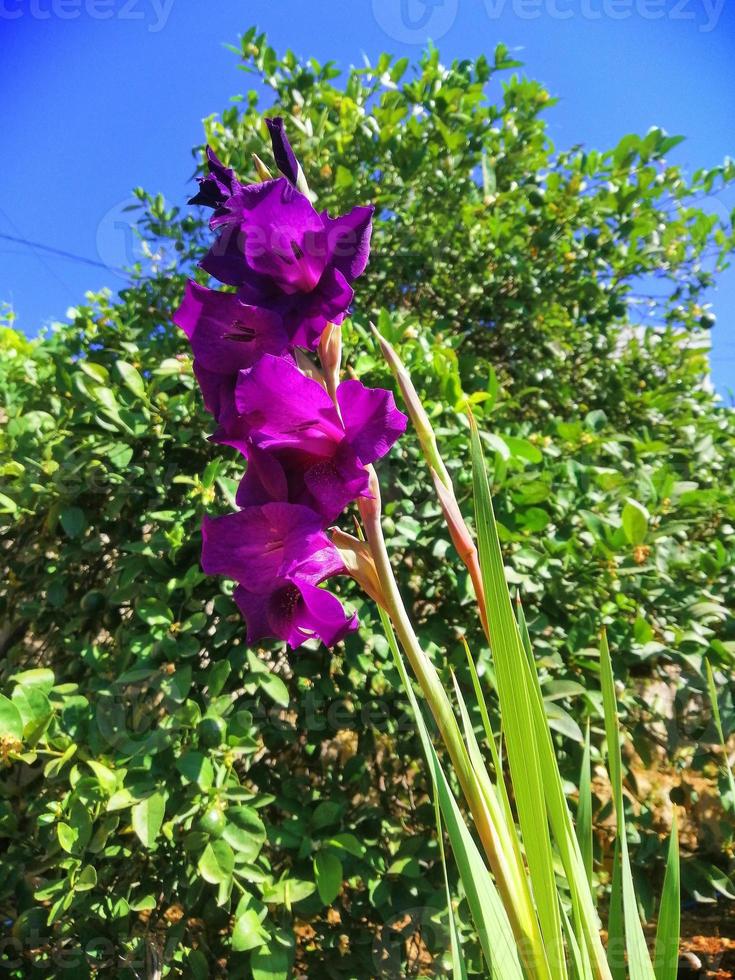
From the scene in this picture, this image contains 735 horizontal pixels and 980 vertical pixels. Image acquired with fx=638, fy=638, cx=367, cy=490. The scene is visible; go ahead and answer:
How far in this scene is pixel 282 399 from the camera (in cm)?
56

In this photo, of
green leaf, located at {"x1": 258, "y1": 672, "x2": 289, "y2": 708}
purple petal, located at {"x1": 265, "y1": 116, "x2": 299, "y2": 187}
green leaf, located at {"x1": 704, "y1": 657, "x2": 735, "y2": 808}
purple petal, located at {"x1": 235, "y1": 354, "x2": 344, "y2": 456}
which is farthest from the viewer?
green leaf, located at {"x1": 258, "y1": 672, "x2": 289, "y2": 708}

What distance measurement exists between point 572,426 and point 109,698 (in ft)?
4.53

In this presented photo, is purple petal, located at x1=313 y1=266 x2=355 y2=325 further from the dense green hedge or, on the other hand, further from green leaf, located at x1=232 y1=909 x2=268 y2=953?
green leaf, located at x1=232 y1=909 x2=268 y2=953

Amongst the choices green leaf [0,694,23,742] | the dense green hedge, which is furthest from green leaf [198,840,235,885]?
green leaf [0,694,23,742]

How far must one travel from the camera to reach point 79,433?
1.57 meters

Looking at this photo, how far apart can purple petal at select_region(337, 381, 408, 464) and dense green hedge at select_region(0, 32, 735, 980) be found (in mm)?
806

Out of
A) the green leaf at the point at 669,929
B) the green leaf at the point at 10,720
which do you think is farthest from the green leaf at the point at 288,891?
the green leaf at the point at 669,929

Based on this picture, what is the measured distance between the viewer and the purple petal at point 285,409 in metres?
0.55

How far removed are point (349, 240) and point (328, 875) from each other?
1.15 meters

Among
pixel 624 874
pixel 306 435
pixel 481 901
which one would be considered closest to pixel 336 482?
pixel 306 435

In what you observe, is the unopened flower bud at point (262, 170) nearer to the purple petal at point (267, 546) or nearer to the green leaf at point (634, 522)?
the purple petal at point (267, 546)

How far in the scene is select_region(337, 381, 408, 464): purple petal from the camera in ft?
1.87

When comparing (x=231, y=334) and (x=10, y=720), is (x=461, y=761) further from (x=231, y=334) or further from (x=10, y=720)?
(x=10, y=720)

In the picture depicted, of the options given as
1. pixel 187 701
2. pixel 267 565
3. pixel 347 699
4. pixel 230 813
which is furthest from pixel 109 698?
pixel 267 565
